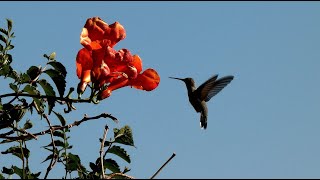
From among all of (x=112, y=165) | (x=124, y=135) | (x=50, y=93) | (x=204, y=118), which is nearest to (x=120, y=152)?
(x=124, y=135)

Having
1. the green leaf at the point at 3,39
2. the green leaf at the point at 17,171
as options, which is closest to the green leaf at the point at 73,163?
the green leaf at the point at 17,171

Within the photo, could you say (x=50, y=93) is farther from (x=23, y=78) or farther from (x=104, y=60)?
(x=104, y=60)

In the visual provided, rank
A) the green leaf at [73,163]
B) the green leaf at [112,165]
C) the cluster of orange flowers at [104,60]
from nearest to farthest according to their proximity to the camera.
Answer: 1. the green leaf at [73,163]
2. the green leaf at [112,165]
3. the cluster of orange flowers at [104,60]

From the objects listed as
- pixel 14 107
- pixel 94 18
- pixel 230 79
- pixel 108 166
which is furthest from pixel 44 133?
pixel 230 79

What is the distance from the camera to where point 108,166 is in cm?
311

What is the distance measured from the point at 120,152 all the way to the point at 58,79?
617 mm

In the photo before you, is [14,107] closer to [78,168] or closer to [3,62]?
[3,62]

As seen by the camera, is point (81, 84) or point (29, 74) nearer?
point (81, 84)

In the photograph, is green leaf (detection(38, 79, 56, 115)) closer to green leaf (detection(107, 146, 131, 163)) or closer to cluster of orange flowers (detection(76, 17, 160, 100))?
cluster of orange flowers (detection(76, 17, 160, 100))

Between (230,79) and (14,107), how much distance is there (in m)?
3.65

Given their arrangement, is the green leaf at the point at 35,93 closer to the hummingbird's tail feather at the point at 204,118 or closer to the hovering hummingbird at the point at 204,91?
the hovering hummingbird at the point at 204,91

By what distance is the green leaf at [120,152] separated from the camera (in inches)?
131

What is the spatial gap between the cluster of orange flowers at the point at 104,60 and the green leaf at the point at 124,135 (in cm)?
27

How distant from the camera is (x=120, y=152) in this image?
3.34m
